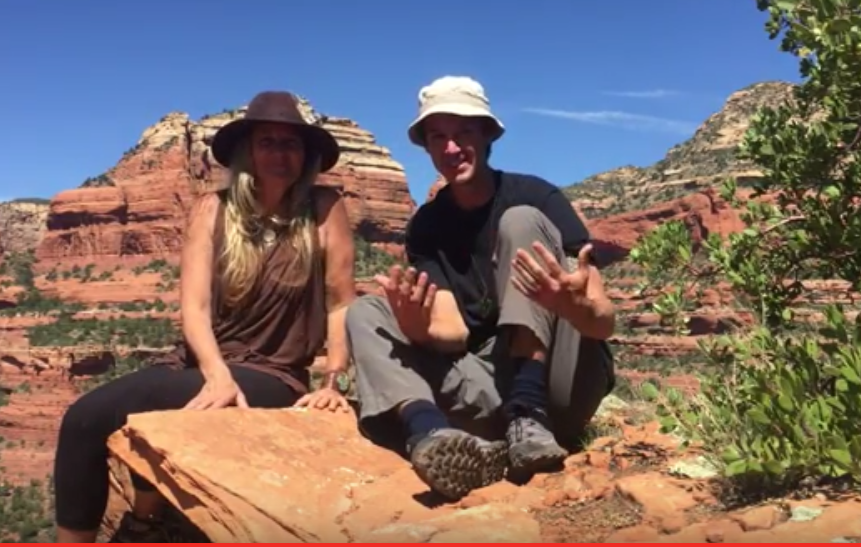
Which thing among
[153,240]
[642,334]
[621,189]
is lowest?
[642,334]

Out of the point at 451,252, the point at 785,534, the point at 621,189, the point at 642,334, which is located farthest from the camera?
the point at 621,189

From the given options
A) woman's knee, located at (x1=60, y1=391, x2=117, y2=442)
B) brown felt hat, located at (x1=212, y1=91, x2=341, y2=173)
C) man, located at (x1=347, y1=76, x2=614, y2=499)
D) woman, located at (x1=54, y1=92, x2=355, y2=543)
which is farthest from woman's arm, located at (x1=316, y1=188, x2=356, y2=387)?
woman's knee, located at (x1=60, y1=391, x2=117, y2=442)

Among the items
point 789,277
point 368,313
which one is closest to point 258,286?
point 368,313

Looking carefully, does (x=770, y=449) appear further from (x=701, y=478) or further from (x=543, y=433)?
(x=543, y=433)

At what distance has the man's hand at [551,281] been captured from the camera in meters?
3.41

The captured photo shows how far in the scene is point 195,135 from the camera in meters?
74.6

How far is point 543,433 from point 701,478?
0.63m

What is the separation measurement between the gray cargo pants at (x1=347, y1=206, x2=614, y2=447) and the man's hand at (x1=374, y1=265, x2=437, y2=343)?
0.43ft

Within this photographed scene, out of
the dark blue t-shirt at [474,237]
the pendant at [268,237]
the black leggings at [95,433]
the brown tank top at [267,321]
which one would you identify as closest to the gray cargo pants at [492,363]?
the dark blue t-shirt at [474,237]

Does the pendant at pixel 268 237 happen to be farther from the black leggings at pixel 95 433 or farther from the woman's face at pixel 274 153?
the black leggings at pixel 95 433

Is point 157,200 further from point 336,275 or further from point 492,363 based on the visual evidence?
point 492,363

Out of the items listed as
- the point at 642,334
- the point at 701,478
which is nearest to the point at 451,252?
the point at 701,478

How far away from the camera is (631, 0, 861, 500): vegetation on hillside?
115 inches

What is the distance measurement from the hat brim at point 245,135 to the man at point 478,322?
713 millimetres
